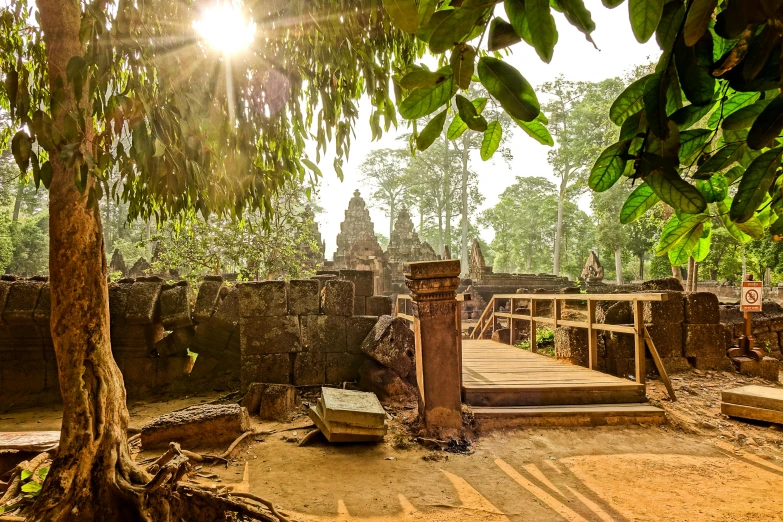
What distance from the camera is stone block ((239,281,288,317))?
5586 mm

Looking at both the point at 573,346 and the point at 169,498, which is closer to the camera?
the point at 169,498

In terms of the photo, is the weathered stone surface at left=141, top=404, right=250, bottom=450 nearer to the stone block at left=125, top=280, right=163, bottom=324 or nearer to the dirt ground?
the dirt ground

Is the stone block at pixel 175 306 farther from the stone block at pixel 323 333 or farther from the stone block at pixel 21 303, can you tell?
the stone block at pixel 323 333

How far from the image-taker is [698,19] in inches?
24.2

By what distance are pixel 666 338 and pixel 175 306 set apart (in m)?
8.01

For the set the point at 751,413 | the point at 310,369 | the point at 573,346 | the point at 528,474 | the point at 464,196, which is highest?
the point at 464,196

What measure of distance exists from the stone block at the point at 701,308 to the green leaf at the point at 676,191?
310 inches

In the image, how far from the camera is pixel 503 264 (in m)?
41.1

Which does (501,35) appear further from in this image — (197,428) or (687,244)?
(197,428)

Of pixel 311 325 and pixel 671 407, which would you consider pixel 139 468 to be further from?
pixel 671 407

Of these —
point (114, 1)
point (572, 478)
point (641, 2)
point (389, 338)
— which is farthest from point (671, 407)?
point (114, 1)

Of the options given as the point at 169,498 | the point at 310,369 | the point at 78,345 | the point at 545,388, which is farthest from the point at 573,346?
the point at 78,345

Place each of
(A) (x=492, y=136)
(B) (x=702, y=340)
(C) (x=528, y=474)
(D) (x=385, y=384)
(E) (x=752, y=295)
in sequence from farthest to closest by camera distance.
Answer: (E) (x=752, y=295) < (B) (x=702, y=340) < (D) (x=385, y=384) < (C) (x=528, y=474) < (A) (x=492, y=136)

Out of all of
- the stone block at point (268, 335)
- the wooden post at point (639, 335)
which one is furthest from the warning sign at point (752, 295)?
the stone block at point (268, 335)
